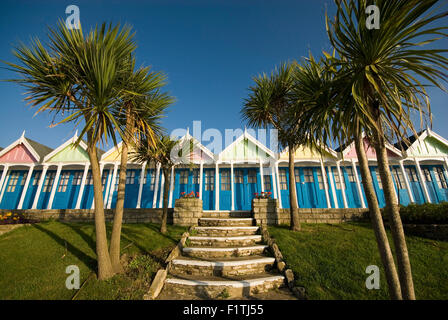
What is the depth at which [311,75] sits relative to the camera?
4656mm

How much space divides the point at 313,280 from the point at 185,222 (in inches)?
234

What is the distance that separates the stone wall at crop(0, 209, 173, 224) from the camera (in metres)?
9.89

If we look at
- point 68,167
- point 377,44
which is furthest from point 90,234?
point 68,167

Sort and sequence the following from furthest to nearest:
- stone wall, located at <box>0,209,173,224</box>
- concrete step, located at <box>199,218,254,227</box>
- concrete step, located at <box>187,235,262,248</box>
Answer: stone wall, located at <box>0,209,173,224</box>
concrete step, located at <box>199,218,254,227</box>
concrete step, located at <box>187,235,262,248</box>

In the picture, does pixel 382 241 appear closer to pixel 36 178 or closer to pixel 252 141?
pixel 252 141

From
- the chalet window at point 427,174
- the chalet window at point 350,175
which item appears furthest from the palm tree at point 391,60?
the chalet window at point 427,174

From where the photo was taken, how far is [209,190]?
47.9 ft

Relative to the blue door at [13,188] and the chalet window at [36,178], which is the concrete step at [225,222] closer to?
the chalet window at [36,178]

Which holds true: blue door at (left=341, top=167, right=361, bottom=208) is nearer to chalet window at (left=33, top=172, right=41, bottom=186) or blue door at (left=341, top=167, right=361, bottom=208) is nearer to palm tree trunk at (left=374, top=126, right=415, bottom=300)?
palm tree trunk at (left=374, top=126, right=415, bottom=300)

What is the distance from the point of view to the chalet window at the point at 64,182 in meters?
15.1

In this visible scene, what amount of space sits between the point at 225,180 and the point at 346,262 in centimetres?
1031

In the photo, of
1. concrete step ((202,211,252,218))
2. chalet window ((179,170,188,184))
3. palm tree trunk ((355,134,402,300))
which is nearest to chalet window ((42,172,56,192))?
chalet window ((179,170,188,184))

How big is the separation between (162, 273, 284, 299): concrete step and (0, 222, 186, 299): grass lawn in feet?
2.17

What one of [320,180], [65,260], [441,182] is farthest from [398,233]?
[441,182]
